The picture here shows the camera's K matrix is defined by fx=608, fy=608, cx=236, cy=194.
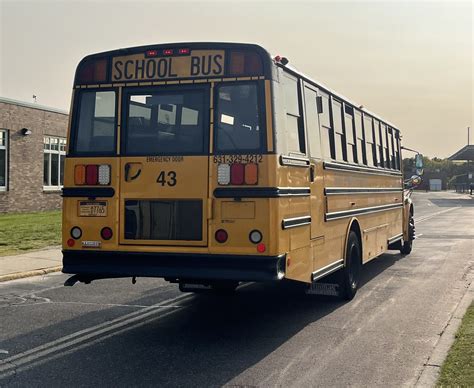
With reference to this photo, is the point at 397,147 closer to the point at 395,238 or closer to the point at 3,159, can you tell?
the point at 395,238

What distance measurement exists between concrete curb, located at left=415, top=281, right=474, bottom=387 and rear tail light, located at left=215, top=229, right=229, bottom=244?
2302 mm

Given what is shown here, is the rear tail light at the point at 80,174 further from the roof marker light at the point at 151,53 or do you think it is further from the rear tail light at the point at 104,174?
the roof marker light at the point at 151,53

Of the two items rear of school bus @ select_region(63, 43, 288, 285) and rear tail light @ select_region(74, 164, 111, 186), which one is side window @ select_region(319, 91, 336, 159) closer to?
rear of school bus @ select_region(63, 43, 288, 285)

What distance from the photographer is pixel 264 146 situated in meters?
6.27

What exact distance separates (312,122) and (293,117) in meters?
0.70

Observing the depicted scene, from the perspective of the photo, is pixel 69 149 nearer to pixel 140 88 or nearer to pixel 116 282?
pixel 140 88

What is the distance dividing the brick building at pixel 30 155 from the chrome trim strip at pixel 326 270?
65.9 feet

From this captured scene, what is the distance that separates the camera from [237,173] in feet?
20.8

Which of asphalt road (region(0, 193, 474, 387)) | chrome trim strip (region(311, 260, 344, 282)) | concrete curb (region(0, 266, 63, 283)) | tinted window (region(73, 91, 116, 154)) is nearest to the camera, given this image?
asphalt road (region(0, 193, 474, 387))

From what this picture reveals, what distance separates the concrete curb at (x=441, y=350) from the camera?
5.37 m

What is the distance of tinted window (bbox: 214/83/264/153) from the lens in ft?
20.9

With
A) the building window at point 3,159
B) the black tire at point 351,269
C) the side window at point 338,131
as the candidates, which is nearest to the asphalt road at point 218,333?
the black tire at point 351,269

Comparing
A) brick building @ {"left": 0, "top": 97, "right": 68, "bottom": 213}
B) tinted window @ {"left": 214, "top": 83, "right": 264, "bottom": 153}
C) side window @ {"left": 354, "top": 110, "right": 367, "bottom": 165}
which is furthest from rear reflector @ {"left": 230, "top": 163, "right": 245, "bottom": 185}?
brick building @ {"left": 0, "top": 97, "right": 68, "bottom": 213}

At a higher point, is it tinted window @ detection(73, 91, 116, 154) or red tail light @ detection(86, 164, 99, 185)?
tinted window @ detection(73, 91, 116, 154)
